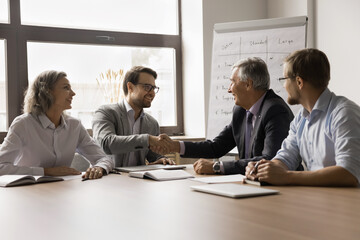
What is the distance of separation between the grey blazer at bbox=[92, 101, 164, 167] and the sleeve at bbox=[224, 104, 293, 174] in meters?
0.77

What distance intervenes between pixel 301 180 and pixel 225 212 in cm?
61

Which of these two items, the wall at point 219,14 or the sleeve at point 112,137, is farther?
the wall at point 219,14

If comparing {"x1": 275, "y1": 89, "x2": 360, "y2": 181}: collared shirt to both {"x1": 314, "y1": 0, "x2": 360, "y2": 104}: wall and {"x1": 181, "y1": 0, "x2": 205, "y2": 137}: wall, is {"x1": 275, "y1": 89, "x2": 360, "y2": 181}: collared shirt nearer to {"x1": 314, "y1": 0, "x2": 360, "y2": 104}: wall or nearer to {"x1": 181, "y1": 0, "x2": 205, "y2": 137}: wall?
{"x1": 314, "y1": 0, "x2": 360, "y2": 104}: wall

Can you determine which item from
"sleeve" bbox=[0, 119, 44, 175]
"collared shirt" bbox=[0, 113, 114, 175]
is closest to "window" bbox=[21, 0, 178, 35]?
"collared shirt" bbox=[0, 113, 114, 175]

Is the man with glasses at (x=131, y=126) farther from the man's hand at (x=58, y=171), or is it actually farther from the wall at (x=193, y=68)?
the wall at (x=193, y=68)

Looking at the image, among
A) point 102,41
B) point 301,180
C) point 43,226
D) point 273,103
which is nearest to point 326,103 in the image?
point 301,180

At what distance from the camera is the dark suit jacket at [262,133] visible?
8.55 ft

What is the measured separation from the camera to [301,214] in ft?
4.69

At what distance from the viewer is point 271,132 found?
2666mm

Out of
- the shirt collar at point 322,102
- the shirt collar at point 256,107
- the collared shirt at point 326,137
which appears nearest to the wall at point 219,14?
the shirt collar at point 256,107

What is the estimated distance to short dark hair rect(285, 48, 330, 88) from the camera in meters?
2.23

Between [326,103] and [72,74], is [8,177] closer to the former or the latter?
[326,103]

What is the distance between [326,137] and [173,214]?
0.96 meters

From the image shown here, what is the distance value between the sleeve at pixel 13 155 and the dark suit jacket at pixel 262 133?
107 cm
